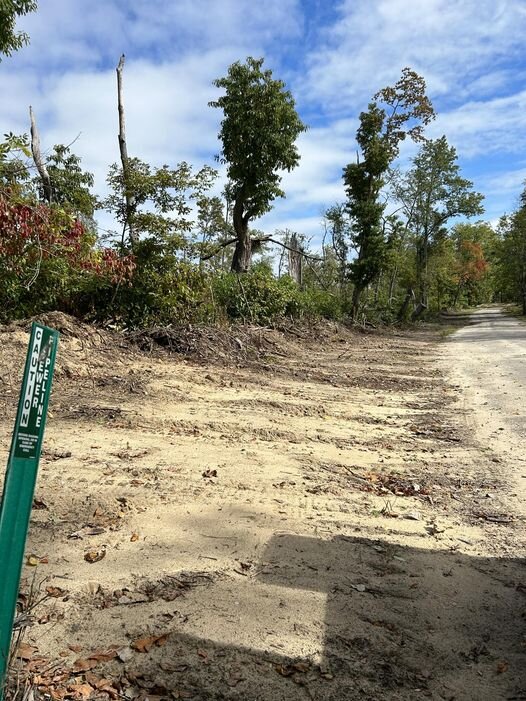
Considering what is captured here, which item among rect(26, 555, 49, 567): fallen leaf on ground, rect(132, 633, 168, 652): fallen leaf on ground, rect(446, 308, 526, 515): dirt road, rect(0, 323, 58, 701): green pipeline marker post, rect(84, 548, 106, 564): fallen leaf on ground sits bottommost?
rect(26, 555, 49, 567): fallen leaf on ground

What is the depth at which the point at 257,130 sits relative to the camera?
57.8 feet

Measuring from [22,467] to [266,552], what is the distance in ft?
7.19

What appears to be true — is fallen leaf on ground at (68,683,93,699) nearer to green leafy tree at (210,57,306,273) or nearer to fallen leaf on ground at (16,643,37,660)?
fallen leaf on ground at (16,643,37,660)

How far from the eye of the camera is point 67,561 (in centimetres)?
345

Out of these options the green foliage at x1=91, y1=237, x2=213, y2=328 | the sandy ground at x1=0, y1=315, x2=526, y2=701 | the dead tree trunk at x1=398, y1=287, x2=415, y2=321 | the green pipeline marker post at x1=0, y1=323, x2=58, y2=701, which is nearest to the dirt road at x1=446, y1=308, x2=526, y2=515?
the sandy ground at x1=0, y1=315, x2=526, y2=701

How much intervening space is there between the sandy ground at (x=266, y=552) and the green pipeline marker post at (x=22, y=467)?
0.70m

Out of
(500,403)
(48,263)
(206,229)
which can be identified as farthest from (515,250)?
(48,263)

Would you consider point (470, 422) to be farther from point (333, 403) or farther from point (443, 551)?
point (443, 551)

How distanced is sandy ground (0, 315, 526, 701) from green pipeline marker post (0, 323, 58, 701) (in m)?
0.70

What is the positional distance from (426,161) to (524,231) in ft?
31.5

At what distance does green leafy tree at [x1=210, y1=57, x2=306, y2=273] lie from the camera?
17547 mm

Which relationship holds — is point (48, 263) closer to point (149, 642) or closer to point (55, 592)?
point (55, 592)

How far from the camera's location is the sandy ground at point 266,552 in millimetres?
2668

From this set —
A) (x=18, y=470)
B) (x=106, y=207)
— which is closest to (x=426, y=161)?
(x=106, y=207)
